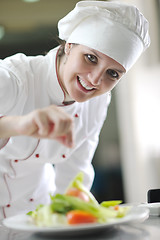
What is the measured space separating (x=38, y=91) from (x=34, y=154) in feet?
0.79

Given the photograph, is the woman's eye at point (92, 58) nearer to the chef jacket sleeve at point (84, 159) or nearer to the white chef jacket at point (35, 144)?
the white chef jacket at point (35, 144)

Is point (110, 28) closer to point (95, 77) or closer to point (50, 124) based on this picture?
point (95, 77)

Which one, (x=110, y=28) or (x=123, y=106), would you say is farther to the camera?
(x=123, y=106)

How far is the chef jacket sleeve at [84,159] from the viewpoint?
1698 mm

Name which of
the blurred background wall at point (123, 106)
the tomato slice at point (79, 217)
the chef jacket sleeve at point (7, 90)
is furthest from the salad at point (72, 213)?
the blurred background wall at point (123, 106)

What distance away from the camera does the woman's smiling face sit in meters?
1.32

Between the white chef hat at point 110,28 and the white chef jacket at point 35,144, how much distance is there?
0.17 m

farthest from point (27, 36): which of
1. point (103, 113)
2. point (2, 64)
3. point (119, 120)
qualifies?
point (2, 64)

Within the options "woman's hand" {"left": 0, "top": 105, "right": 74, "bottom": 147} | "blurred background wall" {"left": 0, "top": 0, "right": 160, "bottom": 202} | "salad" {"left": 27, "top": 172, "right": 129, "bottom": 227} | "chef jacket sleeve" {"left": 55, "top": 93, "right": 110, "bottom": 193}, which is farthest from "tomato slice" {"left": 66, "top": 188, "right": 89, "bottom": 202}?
"blurred background wall" {"left": 0, "top": 0, "right": 160, "bottom": 202}

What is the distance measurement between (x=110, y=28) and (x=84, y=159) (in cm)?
62

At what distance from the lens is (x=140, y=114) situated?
3.68 metres

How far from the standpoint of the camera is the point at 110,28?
137cm

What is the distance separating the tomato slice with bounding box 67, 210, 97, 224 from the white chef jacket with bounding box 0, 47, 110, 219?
1.87 feet

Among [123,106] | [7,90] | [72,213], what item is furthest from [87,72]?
[123,106]
